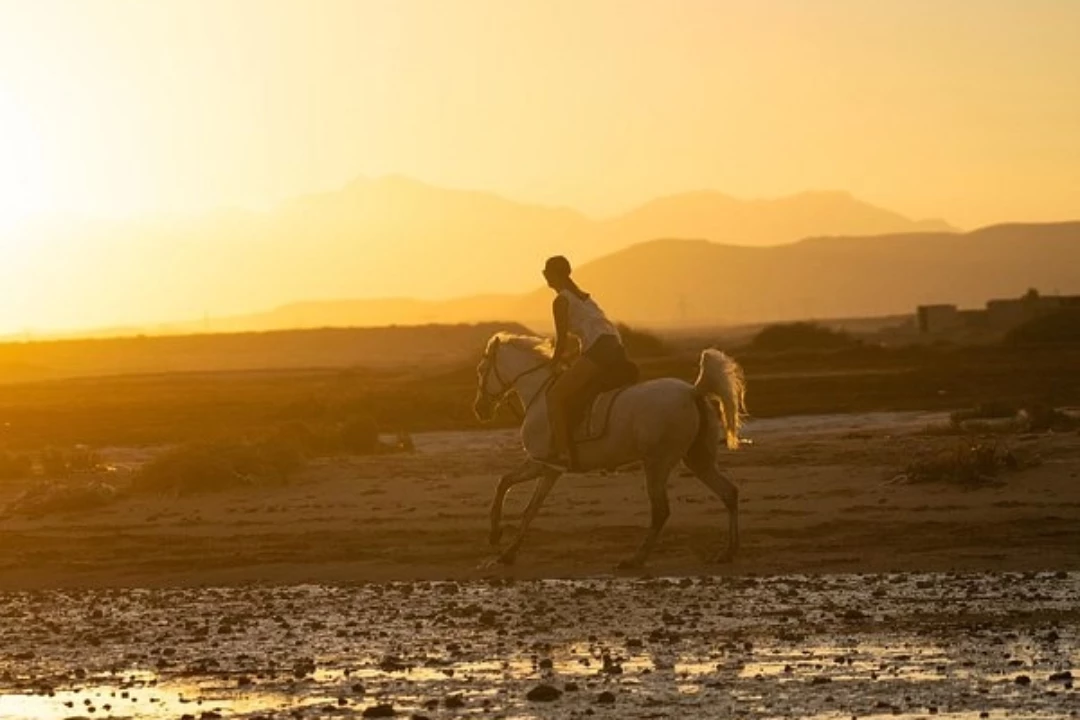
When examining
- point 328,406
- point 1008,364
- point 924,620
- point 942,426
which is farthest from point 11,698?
point 1008,364

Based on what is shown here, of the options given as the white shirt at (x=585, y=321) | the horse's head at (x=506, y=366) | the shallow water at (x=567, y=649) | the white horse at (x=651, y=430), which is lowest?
the shallow water at (x=567, y=649)

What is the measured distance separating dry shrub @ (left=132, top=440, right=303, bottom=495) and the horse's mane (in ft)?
31.9

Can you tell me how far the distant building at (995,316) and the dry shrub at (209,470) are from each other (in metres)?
54.8

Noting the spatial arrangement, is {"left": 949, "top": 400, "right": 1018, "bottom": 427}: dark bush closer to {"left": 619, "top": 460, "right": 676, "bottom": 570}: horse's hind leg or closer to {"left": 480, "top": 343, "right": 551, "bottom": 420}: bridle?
{"left": 480, "top": 343, "right": 551, "bottom": 420}: bridle

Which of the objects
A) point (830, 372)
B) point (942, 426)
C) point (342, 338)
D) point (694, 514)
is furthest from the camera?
point (342, 338)

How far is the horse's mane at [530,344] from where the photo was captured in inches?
848

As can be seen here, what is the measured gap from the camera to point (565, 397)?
820 inches

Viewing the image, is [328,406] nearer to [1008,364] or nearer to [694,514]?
[1008,364]

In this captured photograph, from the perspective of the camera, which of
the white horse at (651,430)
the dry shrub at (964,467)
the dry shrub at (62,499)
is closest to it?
the white horse at (651,430)

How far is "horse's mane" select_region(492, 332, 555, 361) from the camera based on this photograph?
70.7 feet

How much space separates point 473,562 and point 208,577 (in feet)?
9.08

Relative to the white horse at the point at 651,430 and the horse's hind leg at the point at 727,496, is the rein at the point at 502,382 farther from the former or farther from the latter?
the horse's hind leg at the point at 727,496

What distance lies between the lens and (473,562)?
838 inches

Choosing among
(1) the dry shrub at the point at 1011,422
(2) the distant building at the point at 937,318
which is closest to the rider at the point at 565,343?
(1) the dry shrub at the point at 1011,422
